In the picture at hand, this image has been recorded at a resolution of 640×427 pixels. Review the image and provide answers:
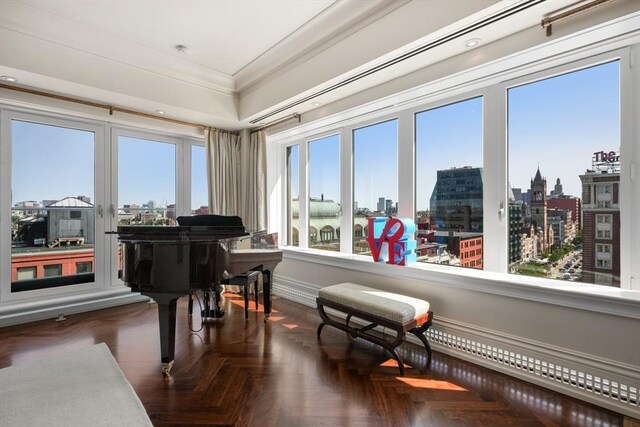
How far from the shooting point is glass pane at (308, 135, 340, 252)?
12.9 ft

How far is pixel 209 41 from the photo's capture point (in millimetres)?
2957

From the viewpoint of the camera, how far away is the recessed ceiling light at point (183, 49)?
3.05 m

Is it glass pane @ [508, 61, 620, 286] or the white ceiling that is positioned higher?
the white ceiling

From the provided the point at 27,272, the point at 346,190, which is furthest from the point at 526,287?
the point at 27,272

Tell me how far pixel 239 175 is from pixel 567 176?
3949mm

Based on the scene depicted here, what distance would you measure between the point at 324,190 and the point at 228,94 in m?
1.82

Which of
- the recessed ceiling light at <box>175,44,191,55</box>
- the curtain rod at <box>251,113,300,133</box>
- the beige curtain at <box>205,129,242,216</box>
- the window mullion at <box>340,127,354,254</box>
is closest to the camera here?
the recessed ceiling light at <box>175,44,191,55</box>

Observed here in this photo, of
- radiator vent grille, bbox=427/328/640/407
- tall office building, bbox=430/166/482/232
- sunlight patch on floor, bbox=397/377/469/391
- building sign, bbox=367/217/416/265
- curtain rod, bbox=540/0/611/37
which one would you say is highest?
curtain rod, bbox=540/0/611/37

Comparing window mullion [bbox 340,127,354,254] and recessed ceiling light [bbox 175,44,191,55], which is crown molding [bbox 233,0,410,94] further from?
window mullion [bbox 340,127,354,254]

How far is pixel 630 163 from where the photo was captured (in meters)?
1.89

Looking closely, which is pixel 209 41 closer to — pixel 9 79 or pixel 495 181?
pixel 9 79

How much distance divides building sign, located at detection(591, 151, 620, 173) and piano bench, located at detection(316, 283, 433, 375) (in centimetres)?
153

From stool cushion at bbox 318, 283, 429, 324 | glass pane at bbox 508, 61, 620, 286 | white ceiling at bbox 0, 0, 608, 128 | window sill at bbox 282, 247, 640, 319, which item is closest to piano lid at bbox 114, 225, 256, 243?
stool cushion at bbox 318, 283, 429, 324

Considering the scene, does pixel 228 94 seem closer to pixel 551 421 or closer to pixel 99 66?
pixel 99 66
